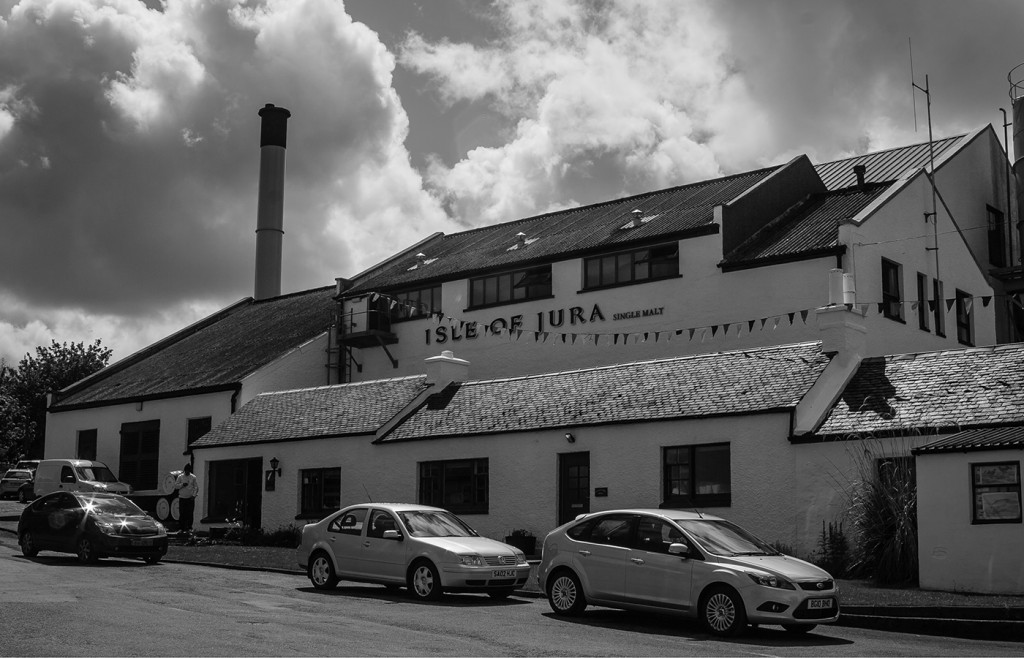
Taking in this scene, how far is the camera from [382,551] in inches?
714

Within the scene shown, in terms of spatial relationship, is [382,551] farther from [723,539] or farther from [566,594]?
[723,539]

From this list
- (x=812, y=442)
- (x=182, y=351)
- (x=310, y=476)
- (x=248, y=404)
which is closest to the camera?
(x=812, y=442)

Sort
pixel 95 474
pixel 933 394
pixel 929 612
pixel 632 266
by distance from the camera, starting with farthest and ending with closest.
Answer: pixel 95 474 < pixel 632 266 < pixel 933 394 < pixel 929 612

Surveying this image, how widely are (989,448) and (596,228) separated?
72.9ft

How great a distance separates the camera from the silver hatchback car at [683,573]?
13750 mm

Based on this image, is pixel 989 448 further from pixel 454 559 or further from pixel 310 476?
pixel 310 476

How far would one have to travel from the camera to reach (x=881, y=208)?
32.3m

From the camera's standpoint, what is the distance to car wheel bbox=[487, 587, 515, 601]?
1755cm

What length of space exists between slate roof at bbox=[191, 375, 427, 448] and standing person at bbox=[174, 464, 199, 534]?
133 cm

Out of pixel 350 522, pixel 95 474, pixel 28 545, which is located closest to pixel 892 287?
pixel 350 522

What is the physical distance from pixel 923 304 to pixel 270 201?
33440 mm

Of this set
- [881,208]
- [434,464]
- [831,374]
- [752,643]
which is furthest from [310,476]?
[752,643]

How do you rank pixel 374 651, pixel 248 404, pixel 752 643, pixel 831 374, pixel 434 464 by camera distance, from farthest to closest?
pixel 248 404 → pixel 434 464 → pixel 831 374 → pixel 752 643 → pixel 374 651

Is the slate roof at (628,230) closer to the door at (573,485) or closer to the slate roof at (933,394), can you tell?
the slate roof at (933,394)
